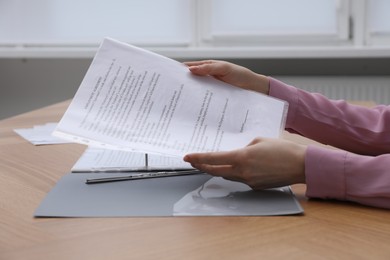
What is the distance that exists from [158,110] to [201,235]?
0.84 ft

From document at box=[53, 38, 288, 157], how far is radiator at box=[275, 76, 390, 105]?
1.61 m

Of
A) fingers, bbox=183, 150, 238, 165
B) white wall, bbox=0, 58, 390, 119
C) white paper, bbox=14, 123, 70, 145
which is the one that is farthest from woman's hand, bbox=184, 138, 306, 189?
white wall, bbox=0, 58, 390, 119

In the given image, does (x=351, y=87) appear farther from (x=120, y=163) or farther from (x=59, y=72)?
(x=120, y=163)

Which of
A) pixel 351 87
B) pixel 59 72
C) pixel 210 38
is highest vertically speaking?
pixel 210 38

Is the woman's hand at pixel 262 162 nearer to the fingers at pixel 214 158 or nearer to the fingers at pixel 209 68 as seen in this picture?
the fingers at pixel 214 158

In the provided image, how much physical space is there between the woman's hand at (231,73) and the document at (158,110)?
0.01 metres

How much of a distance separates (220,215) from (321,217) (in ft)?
0.39

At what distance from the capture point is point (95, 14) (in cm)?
253

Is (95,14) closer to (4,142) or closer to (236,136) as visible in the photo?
(4,142)

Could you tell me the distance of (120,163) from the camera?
90 centimetres

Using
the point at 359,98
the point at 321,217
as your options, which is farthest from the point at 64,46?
the point at 321,217

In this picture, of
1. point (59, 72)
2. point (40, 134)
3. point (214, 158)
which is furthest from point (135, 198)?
point (59, 72)

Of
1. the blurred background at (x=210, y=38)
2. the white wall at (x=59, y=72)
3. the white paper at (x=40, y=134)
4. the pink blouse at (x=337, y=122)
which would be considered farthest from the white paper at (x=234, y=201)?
the white wall at (x=59, y=72)

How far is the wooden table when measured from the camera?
536mm
